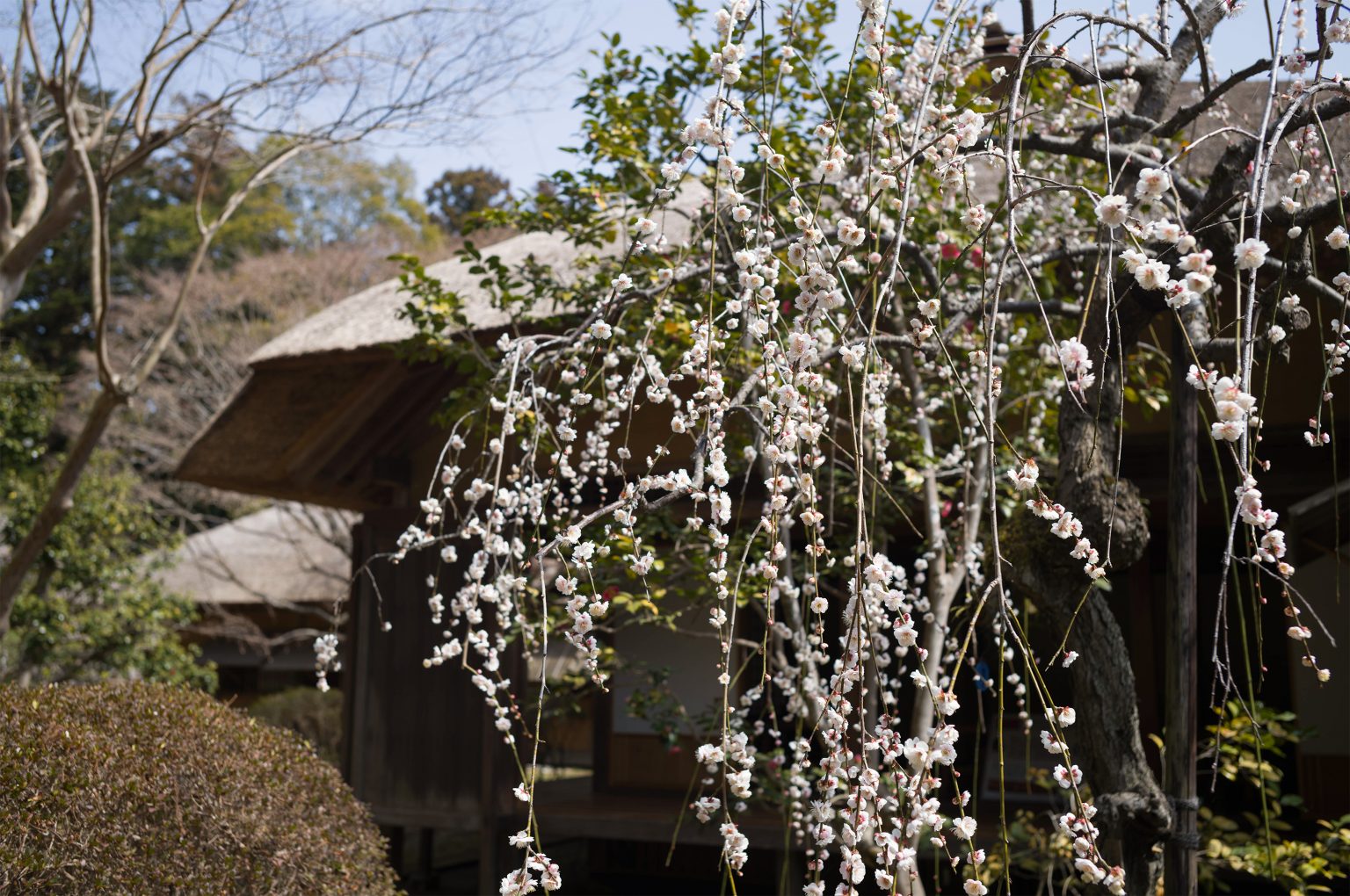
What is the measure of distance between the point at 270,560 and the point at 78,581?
2554 millimetres

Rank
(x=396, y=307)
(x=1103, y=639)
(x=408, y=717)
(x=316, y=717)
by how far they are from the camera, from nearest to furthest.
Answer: (x=1103, y=639)
(x=396, y=307)
(x=408, y=717)
(x=316, y=717)

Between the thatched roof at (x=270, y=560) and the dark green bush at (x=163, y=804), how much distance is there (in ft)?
22.0

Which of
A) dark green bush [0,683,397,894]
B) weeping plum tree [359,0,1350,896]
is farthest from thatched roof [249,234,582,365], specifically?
dark green bush [0,683,397,894]

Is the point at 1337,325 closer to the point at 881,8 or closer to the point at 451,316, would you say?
the point at 881,8

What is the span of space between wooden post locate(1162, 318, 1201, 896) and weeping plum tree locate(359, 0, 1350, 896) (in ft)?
0.07

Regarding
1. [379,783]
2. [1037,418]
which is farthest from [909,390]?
[379,783]

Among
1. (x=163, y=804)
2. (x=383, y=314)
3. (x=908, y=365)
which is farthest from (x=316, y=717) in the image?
(x=908, y=365)

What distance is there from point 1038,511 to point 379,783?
528cm

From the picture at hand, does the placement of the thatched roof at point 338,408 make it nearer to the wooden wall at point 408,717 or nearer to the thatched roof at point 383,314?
the thatched roof at point 383,314

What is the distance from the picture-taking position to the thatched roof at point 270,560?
990cm

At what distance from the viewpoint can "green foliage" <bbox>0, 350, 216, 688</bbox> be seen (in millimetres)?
7965

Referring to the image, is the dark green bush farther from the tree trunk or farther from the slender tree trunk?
the slender tree trunk

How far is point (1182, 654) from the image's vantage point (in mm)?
2094

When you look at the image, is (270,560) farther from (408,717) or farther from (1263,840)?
(1263,840)
